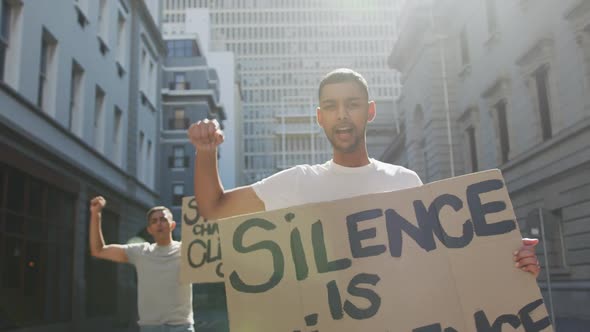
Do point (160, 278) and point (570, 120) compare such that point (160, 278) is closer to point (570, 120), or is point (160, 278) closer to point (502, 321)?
point (502, 321)

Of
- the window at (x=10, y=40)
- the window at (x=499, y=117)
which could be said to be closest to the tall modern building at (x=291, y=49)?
the window at (x=499, y=117)

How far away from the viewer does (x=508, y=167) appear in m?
21.3

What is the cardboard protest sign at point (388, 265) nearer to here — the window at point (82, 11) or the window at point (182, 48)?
the window at point (82, 11)

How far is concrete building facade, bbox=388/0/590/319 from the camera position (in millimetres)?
16031

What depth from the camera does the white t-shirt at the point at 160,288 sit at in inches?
211

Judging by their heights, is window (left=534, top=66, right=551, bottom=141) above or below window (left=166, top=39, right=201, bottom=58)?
below

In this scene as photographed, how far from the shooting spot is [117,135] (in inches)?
898

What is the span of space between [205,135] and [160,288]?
10.4ft

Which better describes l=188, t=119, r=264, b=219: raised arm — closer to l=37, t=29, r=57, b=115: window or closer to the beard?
the beard

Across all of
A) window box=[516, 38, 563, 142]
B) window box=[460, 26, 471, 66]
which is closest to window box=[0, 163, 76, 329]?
window box=[516, 38, 563, 142]

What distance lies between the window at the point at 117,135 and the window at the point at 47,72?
20.5 feet

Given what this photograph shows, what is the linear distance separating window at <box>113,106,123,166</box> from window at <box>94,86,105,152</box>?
1616 millimetres

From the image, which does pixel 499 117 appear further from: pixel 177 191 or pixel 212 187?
pixel 177 191

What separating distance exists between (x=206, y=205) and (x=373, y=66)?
129797mm
